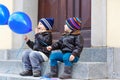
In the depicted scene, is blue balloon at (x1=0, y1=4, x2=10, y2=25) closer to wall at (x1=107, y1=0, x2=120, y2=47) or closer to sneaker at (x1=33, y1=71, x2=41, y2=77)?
sneaker at (x1=33, y1=71, x2=41, y2=77)

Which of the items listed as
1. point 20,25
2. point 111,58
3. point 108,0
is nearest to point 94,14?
point 108,0

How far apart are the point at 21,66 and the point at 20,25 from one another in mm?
949

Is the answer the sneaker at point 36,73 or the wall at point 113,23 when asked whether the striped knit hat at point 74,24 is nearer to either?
the wall at point 113,23

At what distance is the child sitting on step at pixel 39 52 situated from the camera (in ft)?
19.2

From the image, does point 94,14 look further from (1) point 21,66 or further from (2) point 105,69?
(1) point 21,66

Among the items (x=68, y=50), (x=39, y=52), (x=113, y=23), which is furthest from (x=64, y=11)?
(x=68, y=50)

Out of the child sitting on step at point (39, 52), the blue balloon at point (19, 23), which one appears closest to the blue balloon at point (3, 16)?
the blue balloon at point (19, 23)

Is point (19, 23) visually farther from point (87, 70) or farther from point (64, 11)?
point (64, 11)

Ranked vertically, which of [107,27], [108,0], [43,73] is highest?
[108,0]

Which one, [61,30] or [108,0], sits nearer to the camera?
[108,0]

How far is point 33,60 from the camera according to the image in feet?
19.2

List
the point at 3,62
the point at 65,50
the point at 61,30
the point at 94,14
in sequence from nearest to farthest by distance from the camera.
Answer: the point at 65,50
the point at 94,14
the point at 3,62
the point at 61,30

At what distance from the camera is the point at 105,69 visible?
5.61m

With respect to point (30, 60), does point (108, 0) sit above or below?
above
